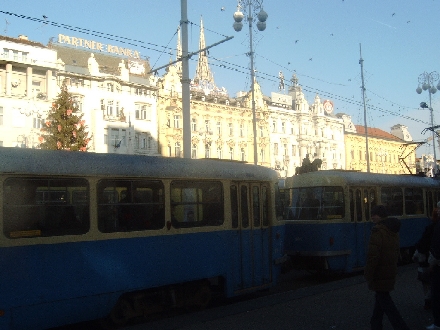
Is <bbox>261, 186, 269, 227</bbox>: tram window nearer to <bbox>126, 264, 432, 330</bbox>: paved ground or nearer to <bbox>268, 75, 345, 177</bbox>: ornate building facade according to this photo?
<bbox>126, 264, 432, 330</bbox>: paved ground

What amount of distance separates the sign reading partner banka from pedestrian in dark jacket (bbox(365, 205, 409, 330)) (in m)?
50.7

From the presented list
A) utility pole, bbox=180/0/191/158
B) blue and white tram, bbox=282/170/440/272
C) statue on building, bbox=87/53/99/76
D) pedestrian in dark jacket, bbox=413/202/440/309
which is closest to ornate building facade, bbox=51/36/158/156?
statue on building, bbox=87/53/99/76

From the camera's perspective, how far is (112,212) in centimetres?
826

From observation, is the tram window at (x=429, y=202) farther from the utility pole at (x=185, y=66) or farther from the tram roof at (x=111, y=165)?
the tram roof at (x=111, y=165)

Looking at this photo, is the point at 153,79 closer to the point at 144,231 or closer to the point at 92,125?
the point at 92,125

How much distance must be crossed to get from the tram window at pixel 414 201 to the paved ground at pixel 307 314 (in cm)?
659

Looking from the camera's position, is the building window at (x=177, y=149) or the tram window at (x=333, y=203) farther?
the building window at (x=177, y=149)

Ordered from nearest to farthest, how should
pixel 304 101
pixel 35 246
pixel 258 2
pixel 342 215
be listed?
pixel 35 246 → pixel 342 215 → pixel 258 2 → pixel 304 101

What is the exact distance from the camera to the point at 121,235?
27.4 feet

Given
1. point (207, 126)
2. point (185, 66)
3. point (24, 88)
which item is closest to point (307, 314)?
point (185, 66)

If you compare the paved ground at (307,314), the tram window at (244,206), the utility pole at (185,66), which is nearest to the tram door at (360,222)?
the paved ground at (307,314)

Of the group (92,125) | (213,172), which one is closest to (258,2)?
(213,172)

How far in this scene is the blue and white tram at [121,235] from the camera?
7.22m

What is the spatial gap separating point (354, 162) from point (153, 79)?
38726 millimetres
